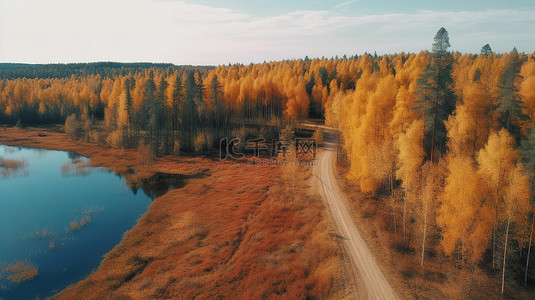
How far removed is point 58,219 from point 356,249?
130 ft

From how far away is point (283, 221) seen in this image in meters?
38.1

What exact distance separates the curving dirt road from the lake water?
26580 millimetres

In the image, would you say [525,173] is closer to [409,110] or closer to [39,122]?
[409,110]

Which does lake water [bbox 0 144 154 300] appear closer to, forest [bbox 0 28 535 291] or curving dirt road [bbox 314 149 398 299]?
forest [bbox 0 28 535 291]

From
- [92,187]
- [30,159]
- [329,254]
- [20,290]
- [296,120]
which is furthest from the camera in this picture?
[296,120]

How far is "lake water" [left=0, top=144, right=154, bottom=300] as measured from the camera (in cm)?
2953

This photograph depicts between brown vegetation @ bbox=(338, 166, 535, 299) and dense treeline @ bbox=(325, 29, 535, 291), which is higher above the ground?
dense treeline @ bbox=(325, 29, 535, 291)

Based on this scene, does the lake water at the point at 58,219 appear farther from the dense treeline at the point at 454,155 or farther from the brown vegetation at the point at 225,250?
the dense treeline at the point at 454,155

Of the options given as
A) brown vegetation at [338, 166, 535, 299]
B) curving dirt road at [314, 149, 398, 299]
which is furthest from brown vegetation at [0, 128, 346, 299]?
brown vegetation at [338, 166, 535, 299]

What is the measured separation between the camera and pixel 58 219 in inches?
1598

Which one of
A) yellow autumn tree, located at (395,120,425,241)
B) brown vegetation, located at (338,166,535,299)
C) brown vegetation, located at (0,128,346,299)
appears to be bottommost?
brown vegetation, located at (0,128,346,299)

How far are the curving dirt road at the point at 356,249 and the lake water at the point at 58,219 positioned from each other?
2658 centimetres

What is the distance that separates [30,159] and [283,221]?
228 feet

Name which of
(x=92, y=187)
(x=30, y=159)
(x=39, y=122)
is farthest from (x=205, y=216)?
(x=39, y=122)
